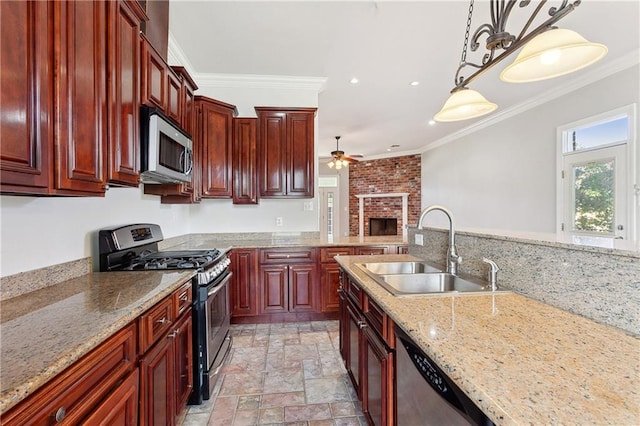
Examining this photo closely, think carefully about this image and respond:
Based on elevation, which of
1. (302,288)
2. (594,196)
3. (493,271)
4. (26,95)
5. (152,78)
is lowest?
(302,288)

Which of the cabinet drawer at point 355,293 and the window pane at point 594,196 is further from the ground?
the window pane at point 594,196

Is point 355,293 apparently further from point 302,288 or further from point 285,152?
point 285,152

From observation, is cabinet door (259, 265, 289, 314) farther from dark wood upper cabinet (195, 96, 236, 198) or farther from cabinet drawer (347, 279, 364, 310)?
cabinet drawer (347, 279, 364, 310)

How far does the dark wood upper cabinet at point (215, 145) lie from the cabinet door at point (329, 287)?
4.70 ft

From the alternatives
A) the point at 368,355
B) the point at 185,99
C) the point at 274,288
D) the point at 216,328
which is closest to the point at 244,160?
the point at 185,99

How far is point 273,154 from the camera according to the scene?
3.39m

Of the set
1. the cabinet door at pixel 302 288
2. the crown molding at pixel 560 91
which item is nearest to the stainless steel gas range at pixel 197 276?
the cabinet door at pixel 302 288

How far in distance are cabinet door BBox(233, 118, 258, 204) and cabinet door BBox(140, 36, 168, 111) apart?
52.1 inches

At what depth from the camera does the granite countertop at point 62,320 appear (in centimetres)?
71

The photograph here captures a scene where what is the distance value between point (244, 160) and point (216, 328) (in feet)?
6.34

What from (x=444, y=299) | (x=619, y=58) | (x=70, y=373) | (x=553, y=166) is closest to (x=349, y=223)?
(x=553, y=166)

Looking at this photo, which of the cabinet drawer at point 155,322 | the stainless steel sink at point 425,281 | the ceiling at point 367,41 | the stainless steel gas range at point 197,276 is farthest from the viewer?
the ceiling at point 367,41

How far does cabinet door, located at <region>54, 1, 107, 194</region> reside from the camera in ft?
3.59

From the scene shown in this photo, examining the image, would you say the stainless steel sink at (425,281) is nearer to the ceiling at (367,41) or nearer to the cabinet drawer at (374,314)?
the cabinet drawer at (374,314)
